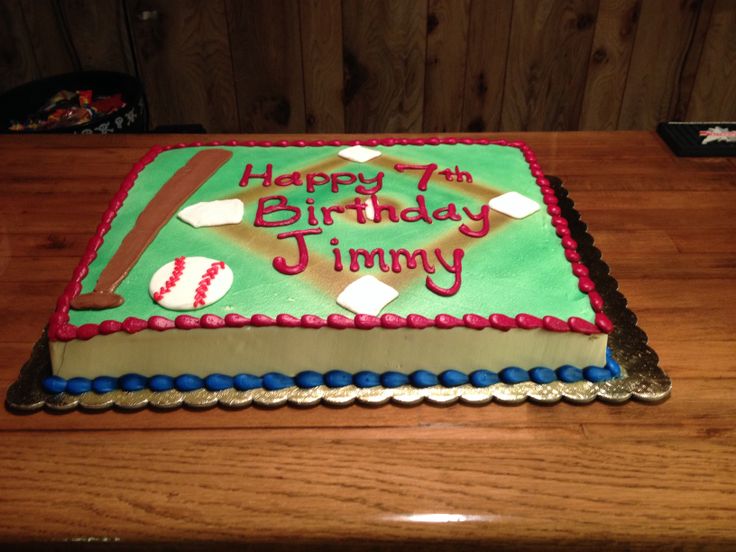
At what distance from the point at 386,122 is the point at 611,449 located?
1.98 m

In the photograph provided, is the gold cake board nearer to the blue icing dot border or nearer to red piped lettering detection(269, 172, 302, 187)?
the blue icing dot border

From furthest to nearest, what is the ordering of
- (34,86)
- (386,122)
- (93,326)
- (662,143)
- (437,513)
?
(386,122)
(34,86)
(662,143)
(93,326)
(437,513)

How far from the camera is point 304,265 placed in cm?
100

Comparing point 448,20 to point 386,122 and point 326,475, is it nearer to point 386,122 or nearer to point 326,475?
point 386,122

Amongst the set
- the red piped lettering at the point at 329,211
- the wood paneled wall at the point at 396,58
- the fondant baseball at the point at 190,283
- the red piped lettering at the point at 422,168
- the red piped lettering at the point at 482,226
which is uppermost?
the fondant baseball at the point at 190,283

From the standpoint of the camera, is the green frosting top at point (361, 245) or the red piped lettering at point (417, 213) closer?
the green frosting top at point (361, 245)

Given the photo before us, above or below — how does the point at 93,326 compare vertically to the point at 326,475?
above

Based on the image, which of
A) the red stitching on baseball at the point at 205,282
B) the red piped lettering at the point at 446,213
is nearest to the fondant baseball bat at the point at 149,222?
the red stitching on baseball at the point at 205,282

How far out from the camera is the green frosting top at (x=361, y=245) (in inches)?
36.7

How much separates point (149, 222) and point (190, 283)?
23cm

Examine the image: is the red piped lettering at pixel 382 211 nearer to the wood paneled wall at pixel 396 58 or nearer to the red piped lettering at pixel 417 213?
the red piped lettering at pixel 417 213

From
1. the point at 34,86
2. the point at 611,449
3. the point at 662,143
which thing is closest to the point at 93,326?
the point at 611,449

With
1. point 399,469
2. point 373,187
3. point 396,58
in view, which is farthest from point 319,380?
point 396,58

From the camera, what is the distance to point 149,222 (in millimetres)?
1118
